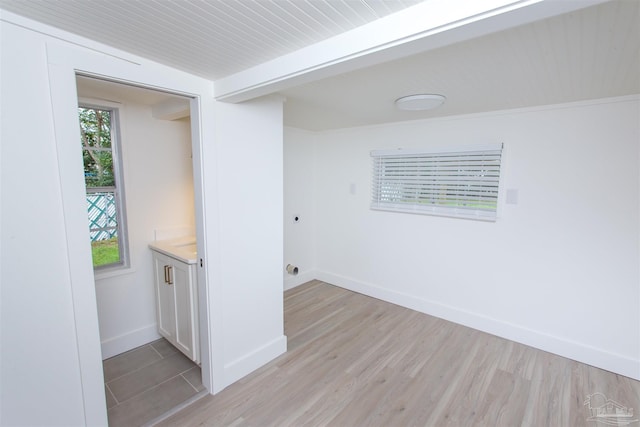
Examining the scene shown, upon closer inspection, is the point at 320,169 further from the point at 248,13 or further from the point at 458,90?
the point at 248,13

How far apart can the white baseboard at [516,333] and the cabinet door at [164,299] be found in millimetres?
2190

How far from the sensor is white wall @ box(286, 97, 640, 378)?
2.26 m

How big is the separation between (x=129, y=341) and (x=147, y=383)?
23.2 inches

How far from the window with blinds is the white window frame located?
2562 millimetres

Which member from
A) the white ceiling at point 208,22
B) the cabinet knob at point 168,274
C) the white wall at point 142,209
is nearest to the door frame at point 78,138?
the white ceiling at point 208,22

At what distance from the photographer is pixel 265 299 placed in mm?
2357

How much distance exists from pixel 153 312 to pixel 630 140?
414cm

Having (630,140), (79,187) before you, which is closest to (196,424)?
(79,187)

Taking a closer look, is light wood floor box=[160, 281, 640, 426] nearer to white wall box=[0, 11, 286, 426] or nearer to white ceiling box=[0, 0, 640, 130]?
white wall box=[0, 11, 286, 426]

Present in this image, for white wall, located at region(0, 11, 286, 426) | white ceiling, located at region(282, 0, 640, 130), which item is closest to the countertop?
white wall, located at region(0, 11, 286, 426)

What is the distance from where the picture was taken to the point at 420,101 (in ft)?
7.47

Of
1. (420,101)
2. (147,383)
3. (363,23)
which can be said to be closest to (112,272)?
(147,383)

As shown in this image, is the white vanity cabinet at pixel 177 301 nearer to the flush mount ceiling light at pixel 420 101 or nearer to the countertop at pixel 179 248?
the countertop at pixel 179 248

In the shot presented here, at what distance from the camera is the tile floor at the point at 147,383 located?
1885 millimetres
